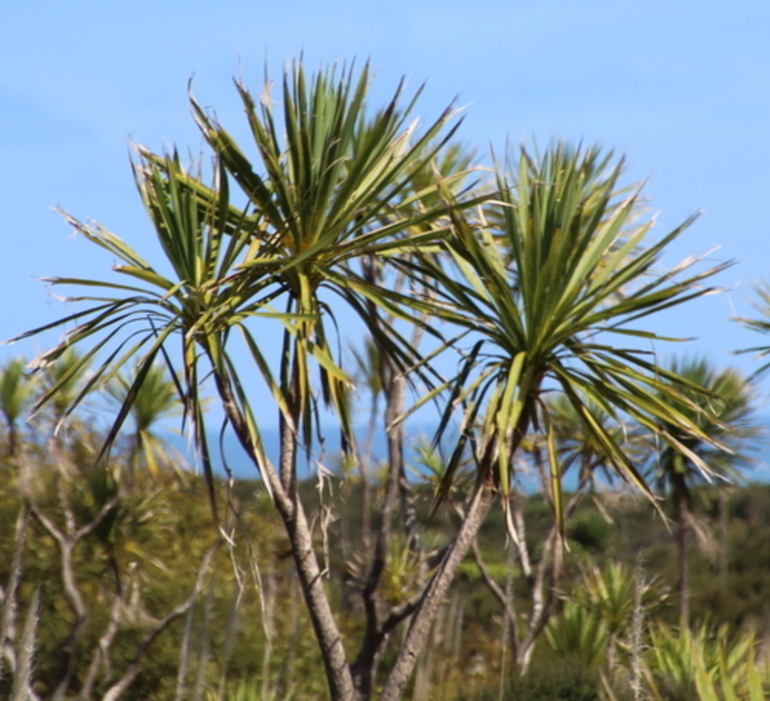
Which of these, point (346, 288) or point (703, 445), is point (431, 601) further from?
point (703, 445)

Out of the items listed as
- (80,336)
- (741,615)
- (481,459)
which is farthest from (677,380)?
(741,615)

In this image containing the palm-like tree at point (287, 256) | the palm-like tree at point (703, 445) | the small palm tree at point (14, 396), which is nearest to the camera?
the palm-like tree at point (287, 256)

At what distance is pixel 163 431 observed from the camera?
368 inches

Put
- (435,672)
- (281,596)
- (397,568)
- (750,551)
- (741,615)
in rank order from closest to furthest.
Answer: (397,568), (435,672), (281,596), (741,615), (750,551)

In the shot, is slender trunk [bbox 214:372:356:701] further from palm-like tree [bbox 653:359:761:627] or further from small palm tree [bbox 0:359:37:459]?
palm-like tree [bbox 653:359:761:627]

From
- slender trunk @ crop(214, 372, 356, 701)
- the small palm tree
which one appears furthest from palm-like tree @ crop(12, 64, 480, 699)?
the small palm tree

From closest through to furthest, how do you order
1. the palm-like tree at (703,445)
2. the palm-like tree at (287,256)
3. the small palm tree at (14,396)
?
the palm-like tree at (287,256), the small palm tree at (14,396), the palm-like tree at (703,445)

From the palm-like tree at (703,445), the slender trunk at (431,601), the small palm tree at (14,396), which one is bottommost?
the slender trunk at (431,601)

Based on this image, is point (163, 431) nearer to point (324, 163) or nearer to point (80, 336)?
point (80, 336)

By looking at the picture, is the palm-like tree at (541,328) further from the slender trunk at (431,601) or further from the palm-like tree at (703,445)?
the palm-like tree at (703,445)

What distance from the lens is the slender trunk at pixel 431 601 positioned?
5.43 meters

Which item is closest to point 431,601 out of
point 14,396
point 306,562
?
point 306,562

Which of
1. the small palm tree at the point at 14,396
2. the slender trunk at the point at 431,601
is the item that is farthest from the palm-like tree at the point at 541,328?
the small palm tree at the point at 14,396

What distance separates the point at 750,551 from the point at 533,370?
22.2 metres
